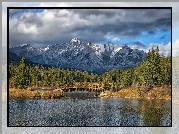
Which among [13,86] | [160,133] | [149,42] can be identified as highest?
[149,42]

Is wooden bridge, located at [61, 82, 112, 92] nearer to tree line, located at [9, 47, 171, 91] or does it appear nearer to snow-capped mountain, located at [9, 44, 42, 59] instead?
tree line, located at [9, 47, 171, 91]

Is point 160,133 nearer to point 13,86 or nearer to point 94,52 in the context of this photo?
point 94,52

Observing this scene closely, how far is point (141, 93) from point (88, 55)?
121 centimetres

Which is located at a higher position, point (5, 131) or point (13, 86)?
point (13, 86)

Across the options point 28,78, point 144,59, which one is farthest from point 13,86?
point 144,59

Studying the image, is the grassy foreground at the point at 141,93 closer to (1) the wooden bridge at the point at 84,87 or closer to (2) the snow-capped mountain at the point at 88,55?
(1) the wooden bridge at the point at 84,87

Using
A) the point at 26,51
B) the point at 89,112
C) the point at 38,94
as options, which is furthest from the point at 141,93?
the point at 26,51

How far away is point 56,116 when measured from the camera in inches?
436

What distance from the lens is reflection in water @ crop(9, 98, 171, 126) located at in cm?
1101

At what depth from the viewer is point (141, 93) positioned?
11.3 metres

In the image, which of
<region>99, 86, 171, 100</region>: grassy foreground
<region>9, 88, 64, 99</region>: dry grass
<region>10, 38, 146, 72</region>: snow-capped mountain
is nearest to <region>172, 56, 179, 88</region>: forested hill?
<region>99, 86, 171, 100</region>: grassy foreground

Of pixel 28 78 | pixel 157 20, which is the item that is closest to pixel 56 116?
pixel 28 78

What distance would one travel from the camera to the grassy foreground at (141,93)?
438 inches

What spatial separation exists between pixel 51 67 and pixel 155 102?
6.67ft
